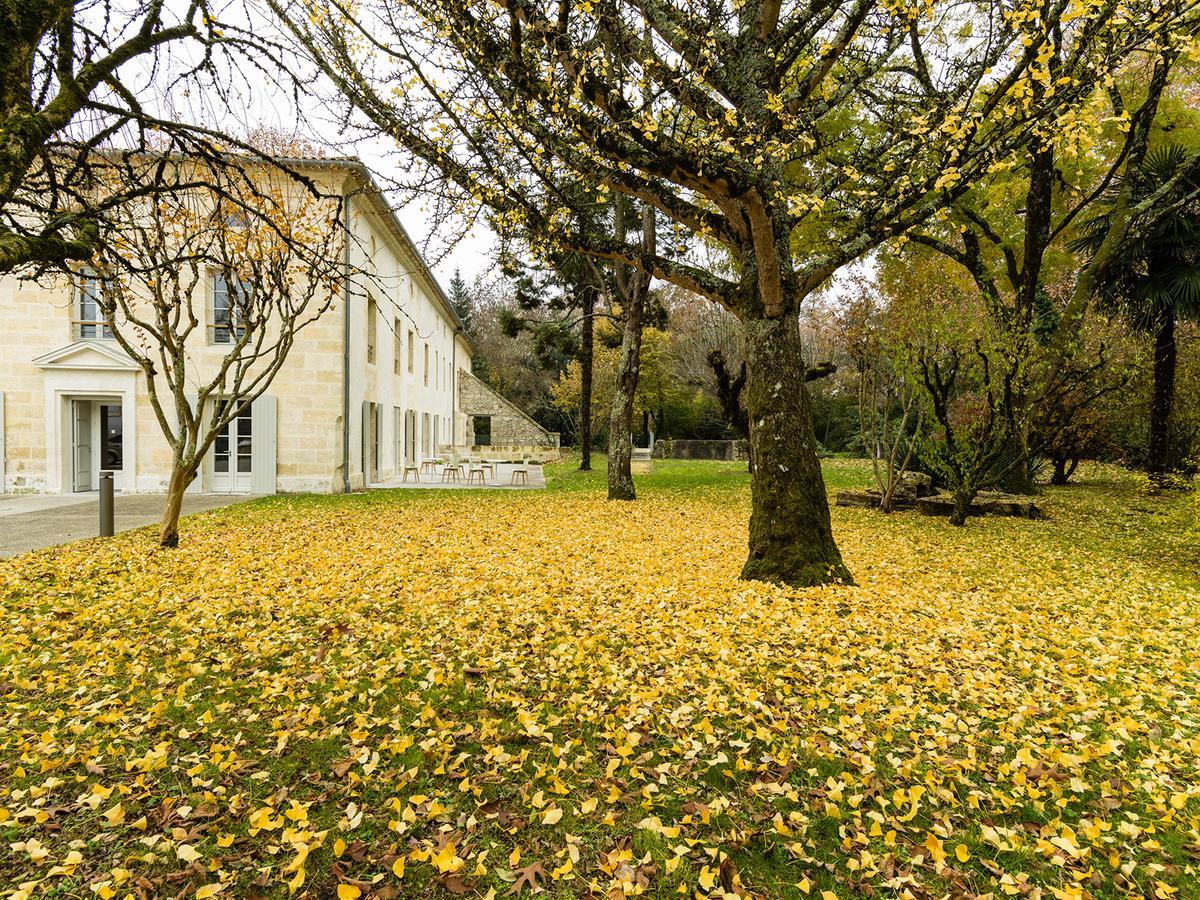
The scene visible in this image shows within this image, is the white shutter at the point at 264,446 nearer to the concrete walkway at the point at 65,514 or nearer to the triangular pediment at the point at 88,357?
the concrete walkway at the point at 65,514

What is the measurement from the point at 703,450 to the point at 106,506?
906 inches

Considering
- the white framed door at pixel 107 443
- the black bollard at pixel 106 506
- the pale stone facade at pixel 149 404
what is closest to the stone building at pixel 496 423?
the white framed door at pixel 107 443

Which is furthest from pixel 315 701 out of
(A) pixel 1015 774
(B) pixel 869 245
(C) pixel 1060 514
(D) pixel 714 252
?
(D) pixel 714 252

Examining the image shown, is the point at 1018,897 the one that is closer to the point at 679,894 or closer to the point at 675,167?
the point at 679,894

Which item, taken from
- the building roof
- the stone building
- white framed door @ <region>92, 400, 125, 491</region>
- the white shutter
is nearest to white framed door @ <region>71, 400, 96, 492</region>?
white framed door @ <region>92, 400, 125, 491</region>

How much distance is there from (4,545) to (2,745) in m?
6.41

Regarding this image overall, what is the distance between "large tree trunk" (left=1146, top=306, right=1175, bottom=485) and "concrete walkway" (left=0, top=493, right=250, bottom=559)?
18594 millimetres

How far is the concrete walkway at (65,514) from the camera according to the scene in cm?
779

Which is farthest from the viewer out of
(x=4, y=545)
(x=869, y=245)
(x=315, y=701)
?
(x=4, y=545)

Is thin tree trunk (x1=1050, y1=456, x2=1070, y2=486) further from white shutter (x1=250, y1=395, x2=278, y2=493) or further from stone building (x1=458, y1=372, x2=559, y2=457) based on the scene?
stone building (x1=458, y1=372, x2=559, y2=457)

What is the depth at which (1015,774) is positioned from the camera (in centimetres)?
270

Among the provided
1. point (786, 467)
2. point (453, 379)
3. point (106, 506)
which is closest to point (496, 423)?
point (453, 379)

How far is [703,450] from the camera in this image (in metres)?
28.0

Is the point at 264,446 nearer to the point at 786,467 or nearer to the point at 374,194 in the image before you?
the point at 374,194
